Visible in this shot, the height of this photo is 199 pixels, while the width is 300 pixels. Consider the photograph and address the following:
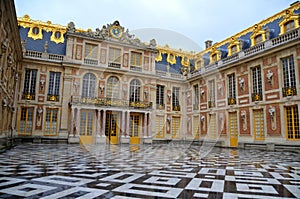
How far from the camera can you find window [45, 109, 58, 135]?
1619 centimetres

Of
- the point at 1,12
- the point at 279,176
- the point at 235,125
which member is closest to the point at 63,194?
the point at 279,176

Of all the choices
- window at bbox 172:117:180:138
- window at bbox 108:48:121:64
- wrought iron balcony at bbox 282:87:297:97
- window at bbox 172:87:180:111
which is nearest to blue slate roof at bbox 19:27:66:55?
window at bbox 108:48:121:64

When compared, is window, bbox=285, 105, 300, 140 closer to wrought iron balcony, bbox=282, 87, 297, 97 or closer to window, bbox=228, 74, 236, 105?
wrought iron balcony, bbox=282, 87, 297, 97

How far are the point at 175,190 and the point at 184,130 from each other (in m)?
17.4

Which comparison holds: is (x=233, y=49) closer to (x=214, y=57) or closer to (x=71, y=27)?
(x=214, y=57)

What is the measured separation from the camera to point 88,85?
57.7ft

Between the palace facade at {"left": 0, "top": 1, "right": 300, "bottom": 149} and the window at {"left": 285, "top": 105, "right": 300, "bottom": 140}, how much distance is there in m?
0.05

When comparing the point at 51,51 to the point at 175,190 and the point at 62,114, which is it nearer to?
the point at 62,114

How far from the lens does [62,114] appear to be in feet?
53.9

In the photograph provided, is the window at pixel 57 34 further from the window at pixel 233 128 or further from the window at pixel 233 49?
the window at pixel 233 128

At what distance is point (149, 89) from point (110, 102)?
3837 mm

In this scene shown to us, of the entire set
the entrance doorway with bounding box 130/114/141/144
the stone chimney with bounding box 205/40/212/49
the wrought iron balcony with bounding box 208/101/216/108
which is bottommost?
the entrance doorway with bounding box 130/114/141/144

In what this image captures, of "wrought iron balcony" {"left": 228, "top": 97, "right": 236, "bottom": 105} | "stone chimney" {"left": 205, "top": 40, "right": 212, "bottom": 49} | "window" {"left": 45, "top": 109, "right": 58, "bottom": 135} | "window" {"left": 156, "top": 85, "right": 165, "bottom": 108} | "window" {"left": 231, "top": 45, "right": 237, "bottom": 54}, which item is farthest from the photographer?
"stone chimney" {"left": 205, "top": 40, "right": 212, "bottom": 49}

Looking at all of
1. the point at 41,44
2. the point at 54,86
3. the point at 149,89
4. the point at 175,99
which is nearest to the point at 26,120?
the point at 54,86
